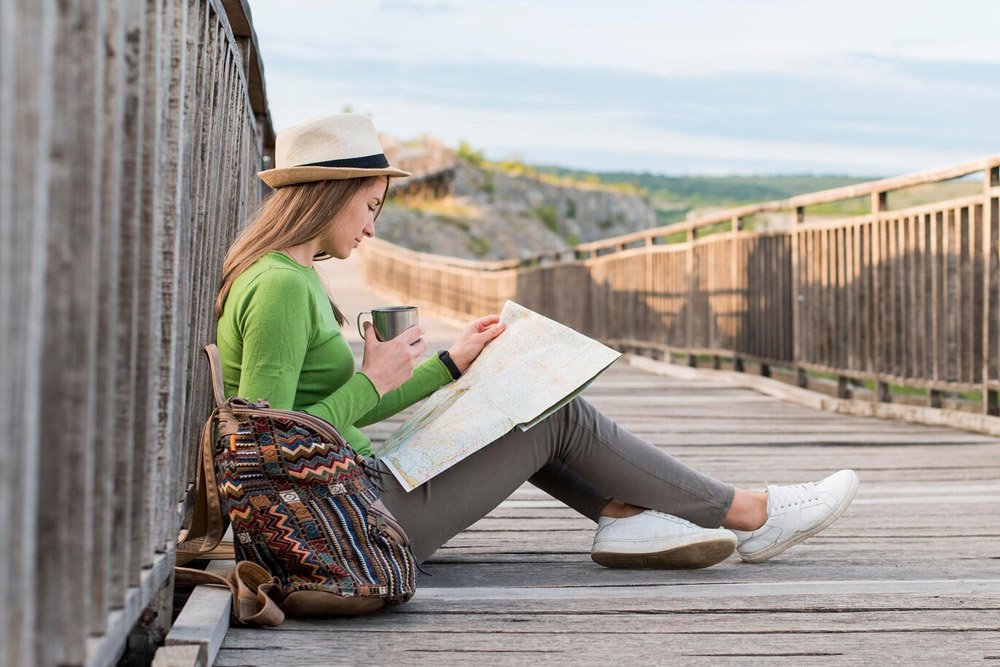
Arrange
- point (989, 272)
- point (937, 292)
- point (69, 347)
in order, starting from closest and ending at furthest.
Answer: point (69, 347)
point (989, 272)
point (937, 292)

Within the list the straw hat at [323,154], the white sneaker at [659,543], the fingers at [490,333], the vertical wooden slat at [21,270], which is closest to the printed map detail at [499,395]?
the fingers at [490,333]

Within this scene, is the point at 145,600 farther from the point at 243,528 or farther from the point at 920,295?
the point at 920,295

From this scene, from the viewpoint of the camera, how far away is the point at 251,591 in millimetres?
2303

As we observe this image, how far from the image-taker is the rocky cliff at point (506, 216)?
→ 43531 millimetres

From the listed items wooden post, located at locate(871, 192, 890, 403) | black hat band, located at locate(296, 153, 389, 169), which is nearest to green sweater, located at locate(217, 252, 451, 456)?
black hat band, located at locate(296, 153, 389, 169)

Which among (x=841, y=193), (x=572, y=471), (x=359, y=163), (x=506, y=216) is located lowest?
(x=572, y=471)

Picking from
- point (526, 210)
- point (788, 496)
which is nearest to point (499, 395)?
point (788, 496)

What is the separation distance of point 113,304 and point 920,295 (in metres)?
5.39

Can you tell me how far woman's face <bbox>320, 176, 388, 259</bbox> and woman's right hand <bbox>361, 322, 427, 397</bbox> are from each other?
19cm

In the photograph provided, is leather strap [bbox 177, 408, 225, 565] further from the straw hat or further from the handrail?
the handrail

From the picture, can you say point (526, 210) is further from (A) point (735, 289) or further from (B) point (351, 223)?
(B) point (351, 223)

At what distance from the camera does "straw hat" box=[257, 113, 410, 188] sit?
2.55 meters

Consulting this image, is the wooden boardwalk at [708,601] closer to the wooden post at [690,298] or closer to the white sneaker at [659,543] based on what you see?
the white sneaker at [659,543]

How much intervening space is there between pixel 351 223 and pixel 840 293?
5.00m
